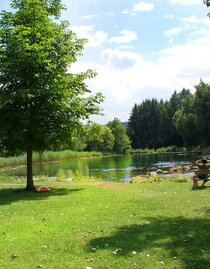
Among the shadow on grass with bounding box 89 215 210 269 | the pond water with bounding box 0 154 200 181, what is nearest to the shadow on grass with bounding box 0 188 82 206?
the shadow on grass with bounding box 89 215 210 269

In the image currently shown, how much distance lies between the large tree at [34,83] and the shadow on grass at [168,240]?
31.3ft

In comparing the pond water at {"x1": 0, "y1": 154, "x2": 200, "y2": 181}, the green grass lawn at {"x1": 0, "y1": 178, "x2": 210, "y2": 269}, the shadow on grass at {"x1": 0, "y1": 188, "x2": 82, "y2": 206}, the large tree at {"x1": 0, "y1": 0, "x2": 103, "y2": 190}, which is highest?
the large tree at {"x1": 0, "y1": 0, "x2": 103, "y2": 190}

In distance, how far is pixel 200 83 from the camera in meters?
79.6

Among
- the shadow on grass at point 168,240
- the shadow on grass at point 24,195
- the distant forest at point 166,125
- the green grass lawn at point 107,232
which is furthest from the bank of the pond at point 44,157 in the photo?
the shadow on grass at point 168,240

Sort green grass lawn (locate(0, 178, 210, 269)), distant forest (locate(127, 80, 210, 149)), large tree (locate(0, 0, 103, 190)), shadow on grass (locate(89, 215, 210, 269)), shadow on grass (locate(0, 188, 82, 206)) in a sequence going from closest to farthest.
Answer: green grass lawn (locate(0, 178, 210, 269)), shadow on grass (locate(89, 215, 210, 269)), shadow on grass (locate(0, 188, 82, 206)), large tree (locate(0, 0, 103, 190)), distant forest (locate(127, 80, 210, 149))

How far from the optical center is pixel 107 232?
9594 mm

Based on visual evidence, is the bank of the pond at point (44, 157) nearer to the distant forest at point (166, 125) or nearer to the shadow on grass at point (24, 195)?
the distant forest at point (166, 125)

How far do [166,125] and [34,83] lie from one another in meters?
97.8

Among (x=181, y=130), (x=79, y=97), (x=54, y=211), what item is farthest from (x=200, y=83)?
(x=54, y=211)

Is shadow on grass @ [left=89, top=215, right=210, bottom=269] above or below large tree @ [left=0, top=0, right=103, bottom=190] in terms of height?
below

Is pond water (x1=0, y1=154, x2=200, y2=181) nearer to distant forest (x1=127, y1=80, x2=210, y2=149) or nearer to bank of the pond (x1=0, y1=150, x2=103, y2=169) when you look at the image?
bank of the pond (x1=0, y1=150, x2=103, y2=169)

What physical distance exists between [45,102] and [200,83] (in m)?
65.5

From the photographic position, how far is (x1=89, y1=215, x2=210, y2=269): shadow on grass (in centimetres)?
747

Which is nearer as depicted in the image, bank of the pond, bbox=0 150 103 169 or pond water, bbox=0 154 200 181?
pond water, bbox=0 154 200 181
